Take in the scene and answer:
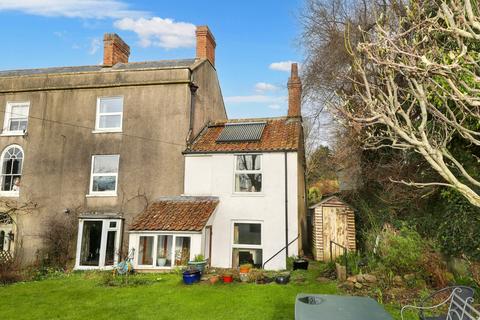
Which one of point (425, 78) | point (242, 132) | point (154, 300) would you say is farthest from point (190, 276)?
point (425, 78)

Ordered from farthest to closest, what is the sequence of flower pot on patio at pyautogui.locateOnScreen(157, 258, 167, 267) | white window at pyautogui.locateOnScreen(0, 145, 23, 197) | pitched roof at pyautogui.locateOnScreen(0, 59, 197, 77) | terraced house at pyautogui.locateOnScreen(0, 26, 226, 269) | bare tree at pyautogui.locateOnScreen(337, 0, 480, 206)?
pitched roof at pyautogui.locateOnScreen(0, 59, 197, 77), white window at pyautogui.locateOnScreen(0, 145, 23, 197), terraced house at pyautogui.locateOnScreen(0, 26, 226, 269), flower pot on patio at pyautogui.locateOnScreen(157, 258, 167, 267), bare tree at pyautogui.locateOnScreen(337, 0, 480, 206)

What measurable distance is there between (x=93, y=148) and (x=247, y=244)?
30.4 ft

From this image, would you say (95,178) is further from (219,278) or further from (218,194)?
(219,278)

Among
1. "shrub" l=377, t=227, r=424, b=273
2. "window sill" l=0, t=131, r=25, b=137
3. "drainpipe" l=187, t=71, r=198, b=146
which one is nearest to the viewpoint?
"shrub" l=377, t=227, r=424, b=273

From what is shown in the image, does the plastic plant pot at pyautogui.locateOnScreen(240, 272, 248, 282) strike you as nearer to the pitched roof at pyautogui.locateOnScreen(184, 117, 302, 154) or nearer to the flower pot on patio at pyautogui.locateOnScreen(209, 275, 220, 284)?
the flower pot on patio at pyautogui.locateOnScreen(209, 275, 220, 284)

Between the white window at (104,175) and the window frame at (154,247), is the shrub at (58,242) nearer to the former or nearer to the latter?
the white window at (104,175)

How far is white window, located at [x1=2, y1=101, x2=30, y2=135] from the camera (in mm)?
18047

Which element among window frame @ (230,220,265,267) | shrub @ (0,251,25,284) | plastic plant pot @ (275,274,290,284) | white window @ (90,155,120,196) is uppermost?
white window @ (90,155,120,196)

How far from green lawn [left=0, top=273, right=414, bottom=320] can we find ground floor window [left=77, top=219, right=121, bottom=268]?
269 cm

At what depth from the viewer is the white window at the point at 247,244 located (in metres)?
14.8

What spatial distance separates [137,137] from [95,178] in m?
2.99

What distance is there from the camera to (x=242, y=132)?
662 inches

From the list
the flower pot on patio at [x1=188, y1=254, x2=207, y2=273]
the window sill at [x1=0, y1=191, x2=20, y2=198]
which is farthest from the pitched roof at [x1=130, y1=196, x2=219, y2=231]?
the window sill at [x1=0, y1=191, x2=20, y2=198]

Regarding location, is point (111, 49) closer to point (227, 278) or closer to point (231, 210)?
point (231, 210)
